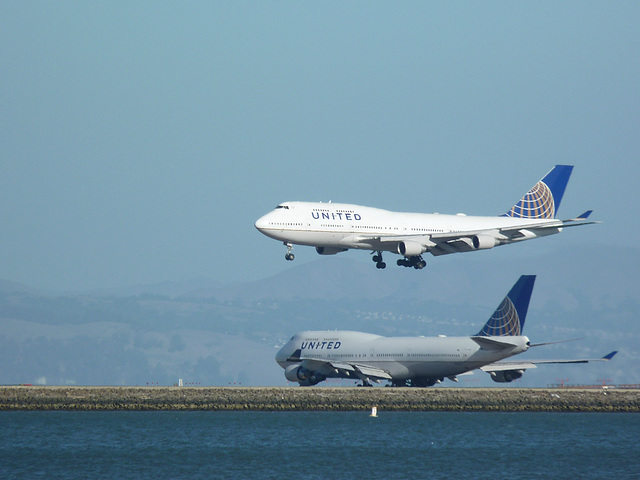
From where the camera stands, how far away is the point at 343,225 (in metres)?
87.7

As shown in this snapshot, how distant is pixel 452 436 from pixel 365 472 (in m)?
21.6

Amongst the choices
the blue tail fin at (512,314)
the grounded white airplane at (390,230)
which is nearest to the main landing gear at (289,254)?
the grounded white airplane at (390,230)

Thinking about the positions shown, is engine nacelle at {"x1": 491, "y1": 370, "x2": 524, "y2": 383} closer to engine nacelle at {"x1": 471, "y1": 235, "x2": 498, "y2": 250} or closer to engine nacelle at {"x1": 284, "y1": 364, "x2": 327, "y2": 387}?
engine nacelle at {"x1": 284, "y1": 364, "x2": 327, "y2": 387}

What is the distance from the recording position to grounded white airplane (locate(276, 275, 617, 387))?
104062 millimetres

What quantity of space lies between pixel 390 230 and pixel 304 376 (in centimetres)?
2773

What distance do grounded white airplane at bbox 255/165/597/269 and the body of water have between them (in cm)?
1532

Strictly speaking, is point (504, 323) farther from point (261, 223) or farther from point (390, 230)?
point (261, 223)

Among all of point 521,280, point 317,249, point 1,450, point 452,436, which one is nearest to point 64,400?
point 1,450

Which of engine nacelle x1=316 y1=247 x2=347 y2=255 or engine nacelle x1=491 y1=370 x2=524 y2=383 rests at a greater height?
engine nacelle x1=316 y1=247 x2=347 y2=255

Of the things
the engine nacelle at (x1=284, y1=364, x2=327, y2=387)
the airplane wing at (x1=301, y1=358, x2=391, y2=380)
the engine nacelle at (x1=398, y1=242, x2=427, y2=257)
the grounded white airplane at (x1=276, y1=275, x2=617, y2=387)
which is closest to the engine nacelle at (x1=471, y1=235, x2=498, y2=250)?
the engine nacelle at (x1=398, y1=242, x2=427, y2=257)

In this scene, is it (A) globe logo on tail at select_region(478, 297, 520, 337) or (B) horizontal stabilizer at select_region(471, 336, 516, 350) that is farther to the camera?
(A) globe logo on tail at select_region(478, 297, 520, 337)

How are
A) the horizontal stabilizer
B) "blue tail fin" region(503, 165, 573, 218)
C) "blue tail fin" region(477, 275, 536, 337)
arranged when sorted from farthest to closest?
"blue tail fin" region(503, 165, 573, 218) < "blue tail fin" region(477, 275, 536, 337) < the horizontal stabilizer

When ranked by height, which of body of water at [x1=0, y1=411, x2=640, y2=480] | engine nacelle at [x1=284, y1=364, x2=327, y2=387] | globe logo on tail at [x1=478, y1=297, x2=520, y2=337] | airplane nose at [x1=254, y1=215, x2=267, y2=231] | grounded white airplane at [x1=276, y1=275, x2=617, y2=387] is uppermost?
airplane nose at [x1=254, y1=215, x2=267, y2=231]

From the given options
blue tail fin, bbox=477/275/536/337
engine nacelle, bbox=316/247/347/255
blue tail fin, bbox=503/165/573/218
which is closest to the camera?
engine nacelle, bbox=316/247/347/255
